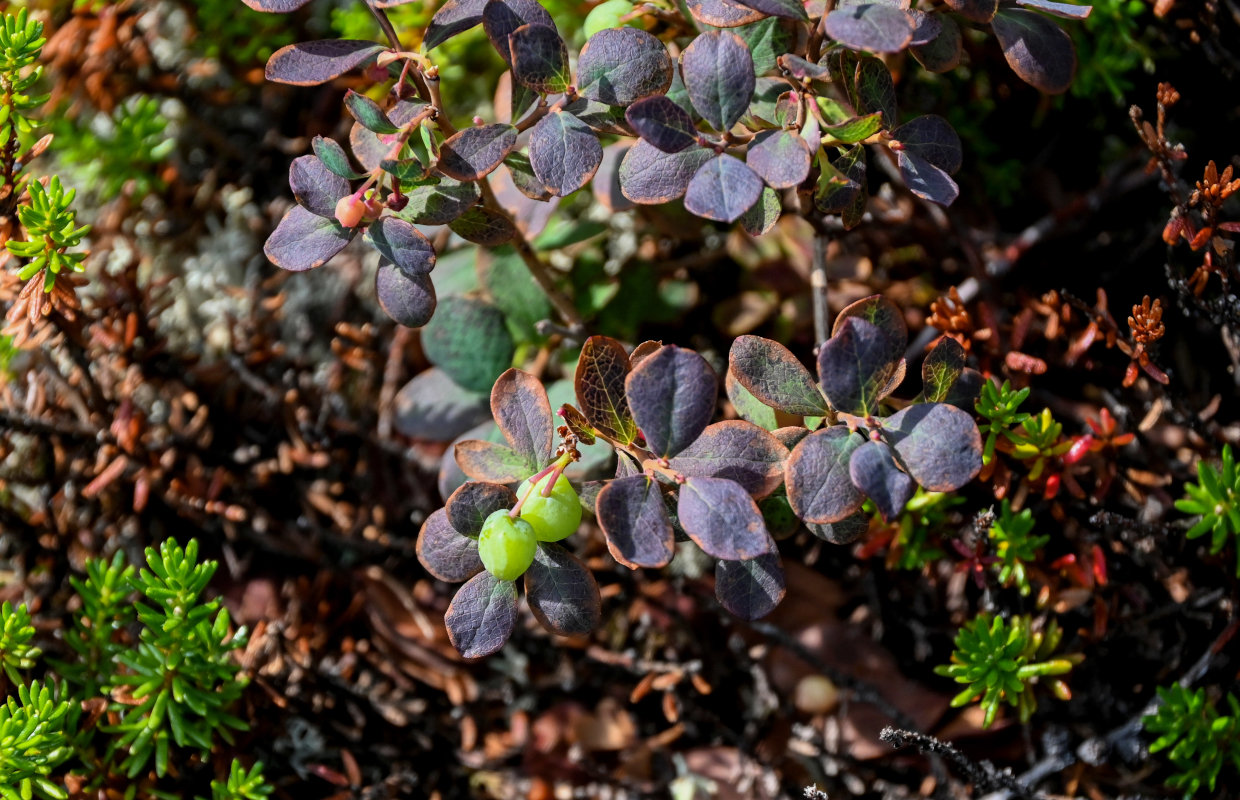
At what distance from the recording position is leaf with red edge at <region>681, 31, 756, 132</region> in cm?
101

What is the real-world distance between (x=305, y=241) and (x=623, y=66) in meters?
0.42

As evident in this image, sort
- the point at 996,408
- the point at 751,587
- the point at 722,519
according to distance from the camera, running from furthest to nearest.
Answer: the point at 996,408, the point at 751,587, the point at 722,519

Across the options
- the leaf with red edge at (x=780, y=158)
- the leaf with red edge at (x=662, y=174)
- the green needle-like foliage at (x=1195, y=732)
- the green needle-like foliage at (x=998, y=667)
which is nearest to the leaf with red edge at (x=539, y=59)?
the leaf with red edge at (x=662, y=174)

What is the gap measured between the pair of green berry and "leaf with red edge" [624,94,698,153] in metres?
0.38

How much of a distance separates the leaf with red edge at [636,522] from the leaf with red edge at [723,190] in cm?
29

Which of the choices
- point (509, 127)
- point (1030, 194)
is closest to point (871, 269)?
point (1030, 194)

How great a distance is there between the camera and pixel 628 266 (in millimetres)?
1682

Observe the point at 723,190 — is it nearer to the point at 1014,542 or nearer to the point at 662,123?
the point at 662,123

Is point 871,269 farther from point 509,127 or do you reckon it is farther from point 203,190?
point 203,190

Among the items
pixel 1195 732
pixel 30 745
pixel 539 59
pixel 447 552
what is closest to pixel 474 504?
pixel 447 552

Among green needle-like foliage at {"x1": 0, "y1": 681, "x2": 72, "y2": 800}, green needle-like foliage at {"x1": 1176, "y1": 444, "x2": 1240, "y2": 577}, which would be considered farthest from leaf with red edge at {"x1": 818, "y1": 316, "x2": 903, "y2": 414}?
green needle-like foliage at {"x1": 0, "y1": 681, "x2": 72, "y2": 800}

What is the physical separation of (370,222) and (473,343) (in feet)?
1.39

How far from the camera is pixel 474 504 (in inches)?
40.2

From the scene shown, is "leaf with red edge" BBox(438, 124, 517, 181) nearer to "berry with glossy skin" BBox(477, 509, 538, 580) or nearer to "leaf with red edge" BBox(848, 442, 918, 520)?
"berry with glossy skin" BBox(477, 509, 538, 580)
